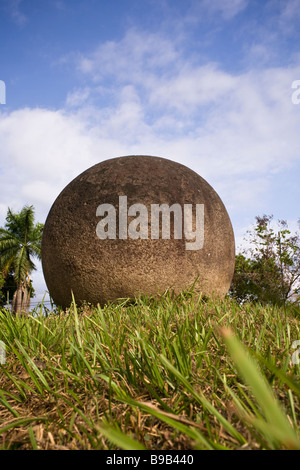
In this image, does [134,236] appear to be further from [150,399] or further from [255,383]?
[255,383]

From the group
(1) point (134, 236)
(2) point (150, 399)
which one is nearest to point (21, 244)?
(1) point (134, 236)

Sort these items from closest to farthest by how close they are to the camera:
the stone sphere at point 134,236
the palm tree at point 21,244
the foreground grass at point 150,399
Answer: the foreground grass at point 150,399, the stone sphere at point 134,236, the palm tree at point 21,244

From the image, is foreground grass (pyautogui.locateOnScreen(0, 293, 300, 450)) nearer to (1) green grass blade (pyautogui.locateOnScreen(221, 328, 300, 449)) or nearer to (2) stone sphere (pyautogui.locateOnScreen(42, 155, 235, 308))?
(1) green grass blade (pyautogui.locateOnScreen(221, 328, 300, 449))

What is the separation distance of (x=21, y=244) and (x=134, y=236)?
26.5m

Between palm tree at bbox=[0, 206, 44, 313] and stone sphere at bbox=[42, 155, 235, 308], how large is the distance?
2340 centimetres

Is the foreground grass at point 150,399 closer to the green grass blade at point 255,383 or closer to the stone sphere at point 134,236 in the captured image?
the green grass blade at point 255,383

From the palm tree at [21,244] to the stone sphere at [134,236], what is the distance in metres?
23.4

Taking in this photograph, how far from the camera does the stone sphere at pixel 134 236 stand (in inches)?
181

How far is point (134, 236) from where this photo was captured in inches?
181

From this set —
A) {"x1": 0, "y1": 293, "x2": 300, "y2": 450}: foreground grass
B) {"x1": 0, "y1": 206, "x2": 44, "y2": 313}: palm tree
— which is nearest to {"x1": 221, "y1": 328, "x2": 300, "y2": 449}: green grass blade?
{"x1": 0, "y1": 293, "x2": 300, "y2": 450}: foreground grass

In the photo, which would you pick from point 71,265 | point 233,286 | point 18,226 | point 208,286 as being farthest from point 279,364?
point 18,226

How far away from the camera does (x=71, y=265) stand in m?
4.85

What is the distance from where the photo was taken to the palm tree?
89.0 ft

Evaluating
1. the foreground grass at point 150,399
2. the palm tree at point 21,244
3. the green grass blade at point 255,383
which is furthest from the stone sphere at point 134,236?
the palm tree at point 21,244
